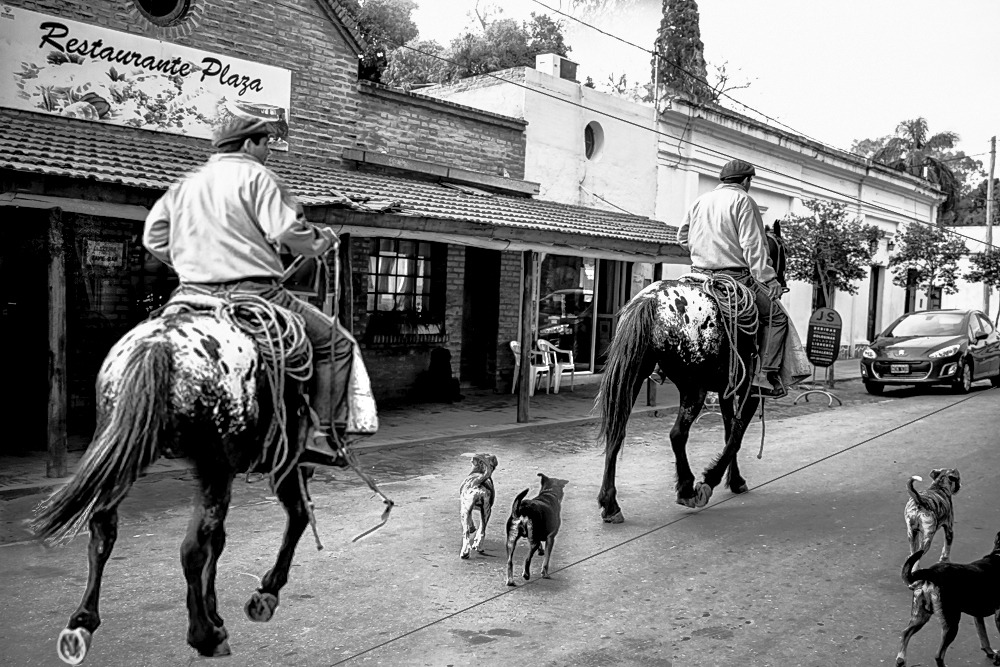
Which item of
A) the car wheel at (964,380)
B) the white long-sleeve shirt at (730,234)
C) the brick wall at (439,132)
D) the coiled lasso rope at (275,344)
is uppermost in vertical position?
the brick wall at (439,132)

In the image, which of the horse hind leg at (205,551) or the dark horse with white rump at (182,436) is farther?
the horse hind leg at (205,551)

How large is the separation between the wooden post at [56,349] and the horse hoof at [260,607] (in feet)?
15.1

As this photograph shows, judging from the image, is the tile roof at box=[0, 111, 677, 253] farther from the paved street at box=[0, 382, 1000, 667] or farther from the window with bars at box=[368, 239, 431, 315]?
the paved street at box=[0, 382, 1000, 667]

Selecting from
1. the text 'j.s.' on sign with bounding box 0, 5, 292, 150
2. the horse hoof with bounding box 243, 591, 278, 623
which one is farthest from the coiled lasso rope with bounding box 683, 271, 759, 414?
the text 'j.s.' on sign with bounding box 0, 5, 292, 150

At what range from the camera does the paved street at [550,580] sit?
4.11 metres

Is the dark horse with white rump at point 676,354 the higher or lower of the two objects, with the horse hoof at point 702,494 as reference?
higher

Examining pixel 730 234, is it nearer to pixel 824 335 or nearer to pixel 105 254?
pixel 105 254

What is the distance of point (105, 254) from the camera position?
33.6 feet

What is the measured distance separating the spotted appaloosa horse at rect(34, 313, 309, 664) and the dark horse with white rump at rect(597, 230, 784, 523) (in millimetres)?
3114

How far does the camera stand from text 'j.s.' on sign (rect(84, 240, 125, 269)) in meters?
10.1

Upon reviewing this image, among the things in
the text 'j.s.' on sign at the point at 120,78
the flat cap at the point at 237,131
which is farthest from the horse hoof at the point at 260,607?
the text 'j.s.' on sign at the point at 120,78

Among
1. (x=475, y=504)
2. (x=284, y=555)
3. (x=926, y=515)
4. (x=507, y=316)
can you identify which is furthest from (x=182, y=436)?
(x=507, y=316)

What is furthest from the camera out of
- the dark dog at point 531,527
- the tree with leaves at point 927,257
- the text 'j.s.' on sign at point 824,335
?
the tree with leaves at point 927,257

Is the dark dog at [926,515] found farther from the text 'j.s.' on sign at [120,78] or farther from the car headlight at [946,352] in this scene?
the car headlight at [946,352]
